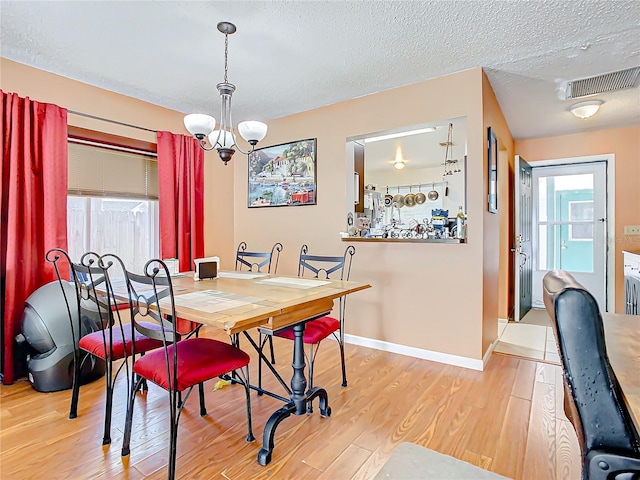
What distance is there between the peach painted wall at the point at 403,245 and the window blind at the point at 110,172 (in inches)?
51.1

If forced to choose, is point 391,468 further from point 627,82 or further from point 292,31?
point 627,82

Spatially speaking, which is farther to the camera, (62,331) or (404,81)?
(404,81)

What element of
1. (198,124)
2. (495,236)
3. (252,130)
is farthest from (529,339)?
(198,124)

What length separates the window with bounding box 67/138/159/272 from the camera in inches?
118

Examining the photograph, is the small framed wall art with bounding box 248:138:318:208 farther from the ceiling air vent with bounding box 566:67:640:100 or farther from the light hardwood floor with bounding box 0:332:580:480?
the ceiling air vent with bounding box 566:67:640:100

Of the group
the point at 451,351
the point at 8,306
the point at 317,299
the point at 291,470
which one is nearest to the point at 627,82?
the point at 451,351

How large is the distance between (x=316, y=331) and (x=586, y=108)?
3.36m

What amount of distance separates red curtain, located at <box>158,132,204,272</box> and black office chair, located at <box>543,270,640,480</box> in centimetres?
349

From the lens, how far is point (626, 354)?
1000mm

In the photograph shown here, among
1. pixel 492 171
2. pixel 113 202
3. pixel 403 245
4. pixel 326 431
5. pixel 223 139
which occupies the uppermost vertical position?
pixel 223 139

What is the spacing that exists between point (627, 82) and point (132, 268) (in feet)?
15.6

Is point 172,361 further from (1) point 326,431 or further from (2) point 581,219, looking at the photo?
(2) point 581,219

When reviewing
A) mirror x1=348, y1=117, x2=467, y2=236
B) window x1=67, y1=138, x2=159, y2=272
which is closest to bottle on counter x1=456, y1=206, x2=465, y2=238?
mirror x1=348, y1=117, x2=467, y2=236

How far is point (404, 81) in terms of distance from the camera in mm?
2969
